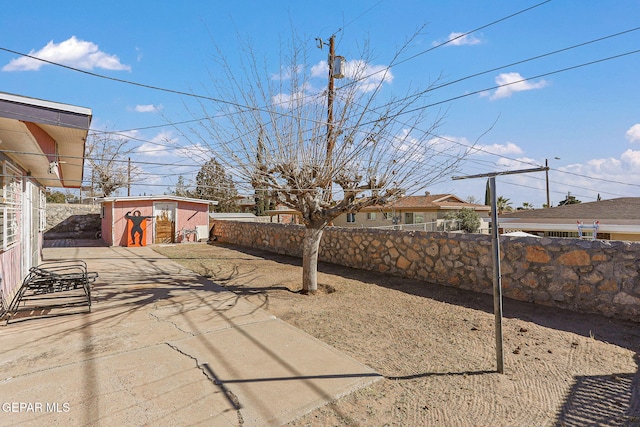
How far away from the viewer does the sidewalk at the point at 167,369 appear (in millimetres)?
2629

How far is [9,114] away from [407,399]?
521 cm

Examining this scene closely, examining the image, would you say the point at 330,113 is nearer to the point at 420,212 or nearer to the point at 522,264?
the point at 522,264

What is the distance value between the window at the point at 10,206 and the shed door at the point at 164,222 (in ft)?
32.6

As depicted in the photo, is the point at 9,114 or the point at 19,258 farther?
the point at 19,258

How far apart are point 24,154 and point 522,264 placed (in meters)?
9.12

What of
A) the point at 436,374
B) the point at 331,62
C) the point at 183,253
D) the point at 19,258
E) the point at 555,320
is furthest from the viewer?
the point at 183,253

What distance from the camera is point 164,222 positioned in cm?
1719

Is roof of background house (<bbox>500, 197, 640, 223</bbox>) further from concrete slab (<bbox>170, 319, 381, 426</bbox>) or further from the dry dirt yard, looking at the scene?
concrete slab (<bbox>170, 319, 381, 426</bbox>)

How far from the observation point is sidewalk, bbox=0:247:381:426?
8.63 feet

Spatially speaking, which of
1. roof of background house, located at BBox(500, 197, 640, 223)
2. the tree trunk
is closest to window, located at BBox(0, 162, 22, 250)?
the tree trunk

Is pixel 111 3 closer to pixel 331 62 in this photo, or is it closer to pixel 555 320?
pixel 331 62

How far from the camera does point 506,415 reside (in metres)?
2.66

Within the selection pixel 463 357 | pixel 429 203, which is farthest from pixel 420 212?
pixel 463 357

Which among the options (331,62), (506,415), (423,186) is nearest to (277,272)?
(423,186)
